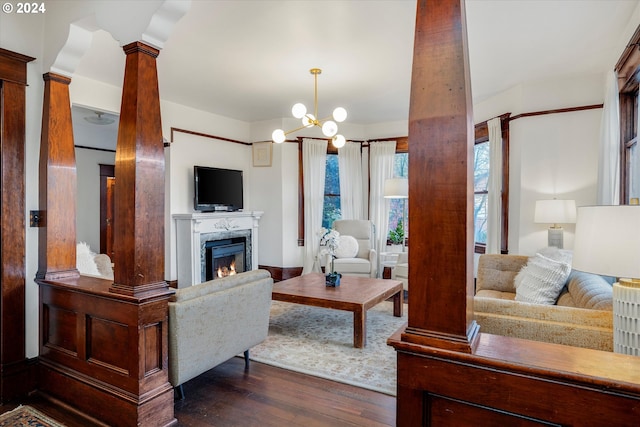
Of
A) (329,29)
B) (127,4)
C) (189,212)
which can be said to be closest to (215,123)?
(189,212)

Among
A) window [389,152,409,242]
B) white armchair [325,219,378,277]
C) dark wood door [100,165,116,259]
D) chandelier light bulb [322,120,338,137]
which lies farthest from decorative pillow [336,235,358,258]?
dark wood door [100,165,116,259]

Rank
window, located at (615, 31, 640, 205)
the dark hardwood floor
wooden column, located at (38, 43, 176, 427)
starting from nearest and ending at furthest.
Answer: wooden column, located at (38, 43, 176, 427) < the dark hardwood floor < window, located at (615, 31, 640, 205)

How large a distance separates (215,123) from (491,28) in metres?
4.27

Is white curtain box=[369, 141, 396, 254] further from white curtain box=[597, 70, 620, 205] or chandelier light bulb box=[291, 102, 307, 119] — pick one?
white curtain box=[597, 70, 620, 205]

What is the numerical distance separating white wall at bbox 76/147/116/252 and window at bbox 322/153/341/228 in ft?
13.3

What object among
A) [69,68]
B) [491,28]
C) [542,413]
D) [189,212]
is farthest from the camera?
[189,212]

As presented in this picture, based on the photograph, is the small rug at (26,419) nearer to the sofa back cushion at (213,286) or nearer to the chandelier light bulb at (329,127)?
the sofa back cushion at (213,286)

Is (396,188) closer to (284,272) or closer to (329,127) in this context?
(329,127)

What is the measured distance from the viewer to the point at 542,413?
105 centimetres

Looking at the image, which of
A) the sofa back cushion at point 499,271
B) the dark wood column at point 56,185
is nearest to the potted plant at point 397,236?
the sofa back cushion at point 499,271

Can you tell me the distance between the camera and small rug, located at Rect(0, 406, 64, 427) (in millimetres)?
2150

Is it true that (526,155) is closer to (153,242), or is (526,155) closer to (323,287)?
(323,287)

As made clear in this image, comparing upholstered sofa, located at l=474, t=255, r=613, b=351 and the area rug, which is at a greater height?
upholstered sofa, located at l=474, t=255, r=613, b=351

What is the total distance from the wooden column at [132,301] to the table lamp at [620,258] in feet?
7.01
